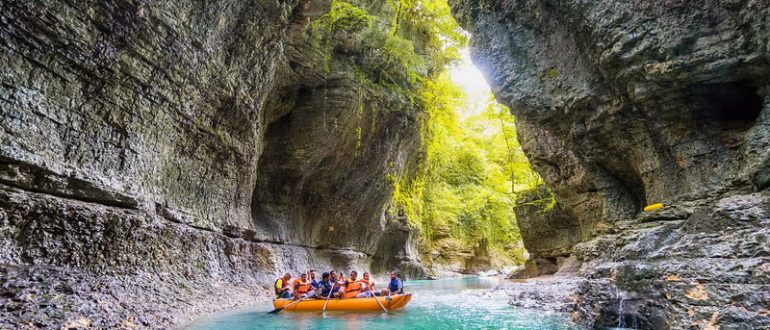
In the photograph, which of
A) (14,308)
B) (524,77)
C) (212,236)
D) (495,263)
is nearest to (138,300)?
(14,308)

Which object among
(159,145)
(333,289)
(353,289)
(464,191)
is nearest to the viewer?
(159,145)

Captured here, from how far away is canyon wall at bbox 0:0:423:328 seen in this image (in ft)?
21.9

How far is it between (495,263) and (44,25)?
106 feet

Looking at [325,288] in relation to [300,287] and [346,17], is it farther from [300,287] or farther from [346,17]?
[346,17]

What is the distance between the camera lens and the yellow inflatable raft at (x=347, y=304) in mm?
10445

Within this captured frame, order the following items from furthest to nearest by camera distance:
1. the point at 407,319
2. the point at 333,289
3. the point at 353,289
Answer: the point at 333,289 < the point at 353,289 < the point at 407,319

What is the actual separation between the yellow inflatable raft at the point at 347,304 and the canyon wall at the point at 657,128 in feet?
13.6

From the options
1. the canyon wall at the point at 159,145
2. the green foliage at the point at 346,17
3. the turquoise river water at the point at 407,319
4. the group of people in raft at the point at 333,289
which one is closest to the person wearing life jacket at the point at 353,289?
the group of people in raft at the point at 333,289

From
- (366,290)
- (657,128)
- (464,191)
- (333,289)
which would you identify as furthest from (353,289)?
(464,191)

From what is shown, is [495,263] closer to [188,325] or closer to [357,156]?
[357,156]

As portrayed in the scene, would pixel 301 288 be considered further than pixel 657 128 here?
Yes

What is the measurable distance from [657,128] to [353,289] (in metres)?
8.25

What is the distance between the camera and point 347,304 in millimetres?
10680

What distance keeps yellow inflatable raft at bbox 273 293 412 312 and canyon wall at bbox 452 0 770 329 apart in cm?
414
